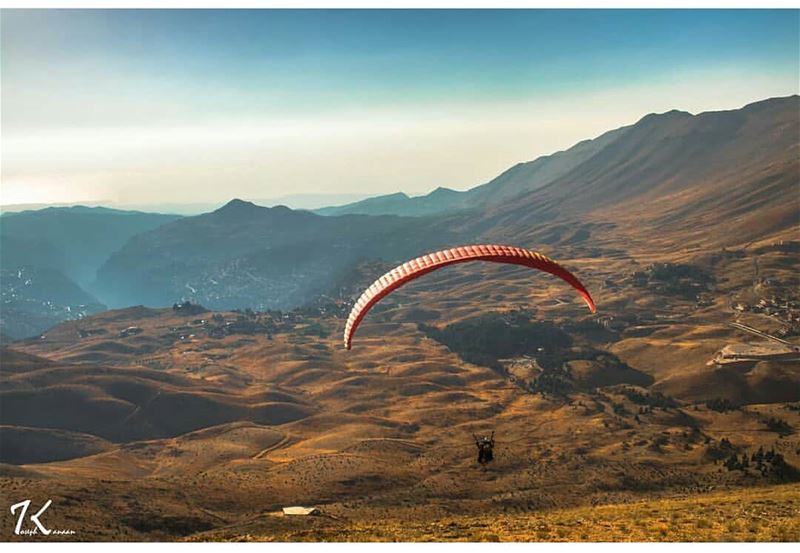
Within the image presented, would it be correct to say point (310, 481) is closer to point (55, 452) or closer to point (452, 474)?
point (452, 474)

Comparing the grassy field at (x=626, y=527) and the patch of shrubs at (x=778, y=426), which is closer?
the grassy field at (x=626, y=527)

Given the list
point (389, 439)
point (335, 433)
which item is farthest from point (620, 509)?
point (335, 433)

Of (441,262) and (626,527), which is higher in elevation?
(441,262)

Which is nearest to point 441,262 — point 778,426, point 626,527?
point 626,527

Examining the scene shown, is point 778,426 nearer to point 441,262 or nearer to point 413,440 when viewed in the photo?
point 413,440

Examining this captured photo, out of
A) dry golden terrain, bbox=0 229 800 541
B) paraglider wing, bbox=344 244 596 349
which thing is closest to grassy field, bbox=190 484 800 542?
dry golden terrain, bbox=0 229 800 541

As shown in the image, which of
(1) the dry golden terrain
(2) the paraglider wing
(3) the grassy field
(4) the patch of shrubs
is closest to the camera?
(2) the paraglider wing

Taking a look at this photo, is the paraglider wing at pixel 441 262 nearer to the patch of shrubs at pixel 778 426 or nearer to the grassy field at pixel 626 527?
the grassy field at pixel 626 527

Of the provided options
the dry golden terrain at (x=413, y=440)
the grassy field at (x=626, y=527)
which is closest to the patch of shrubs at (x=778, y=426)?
the dry golden terrain at (x=413, y=440)

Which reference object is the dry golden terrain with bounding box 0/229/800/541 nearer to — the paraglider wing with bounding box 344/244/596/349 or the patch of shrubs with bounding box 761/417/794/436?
the patch of shrubs with bounding box 761/417/794/436

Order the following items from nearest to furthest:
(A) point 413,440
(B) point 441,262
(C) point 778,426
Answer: (B) point 441,262
(C) point 778,426
(A) point 413,440

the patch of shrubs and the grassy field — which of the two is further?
the patch of shrubs
